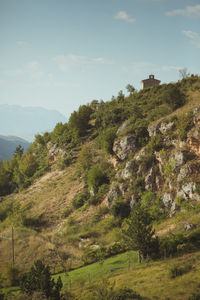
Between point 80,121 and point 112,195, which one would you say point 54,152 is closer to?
point 80,121

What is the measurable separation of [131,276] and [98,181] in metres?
22.9

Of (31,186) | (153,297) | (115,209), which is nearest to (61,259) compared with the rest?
(115,209)

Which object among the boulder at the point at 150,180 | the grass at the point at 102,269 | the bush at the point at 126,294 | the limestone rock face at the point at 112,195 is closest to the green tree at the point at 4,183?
the limestone rock face at the point at 112,195

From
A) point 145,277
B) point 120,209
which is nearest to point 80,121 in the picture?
point 120,209

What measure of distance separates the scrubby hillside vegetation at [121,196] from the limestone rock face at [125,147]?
7.3 inches

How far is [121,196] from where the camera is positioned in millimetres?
37875

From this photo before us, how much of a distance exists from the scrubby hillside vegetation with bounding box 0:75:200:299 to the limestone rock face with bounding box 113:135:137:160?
19cm

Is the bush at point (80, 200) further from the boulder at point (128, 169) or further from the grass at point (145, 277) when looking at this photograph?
the grass at point (145, 277)

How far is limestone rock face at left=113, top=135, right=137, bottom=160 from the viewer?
1706 inches

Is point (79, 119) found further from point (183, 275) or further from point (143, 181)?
point (183, 275)

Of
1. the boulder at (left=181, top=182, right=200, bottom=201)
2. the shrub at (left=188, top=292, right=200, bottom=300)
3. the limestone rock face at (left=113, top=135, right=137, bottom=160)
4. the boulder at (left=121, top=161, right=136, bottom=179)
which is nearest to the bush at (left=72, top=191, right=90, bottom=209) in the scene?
the boulder at (left=121, top=161, right=136, bottom=179)

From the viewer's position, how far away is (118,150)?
44.9 metres

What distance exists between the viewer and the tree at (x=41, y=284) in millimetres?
15188

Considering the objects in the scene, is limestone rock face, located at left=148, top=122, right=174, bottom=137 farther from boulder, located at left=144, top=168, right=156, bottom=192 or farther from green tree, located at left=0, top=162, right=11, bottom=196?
green tree, located at left=0, top=162, right=11, bottom=196
